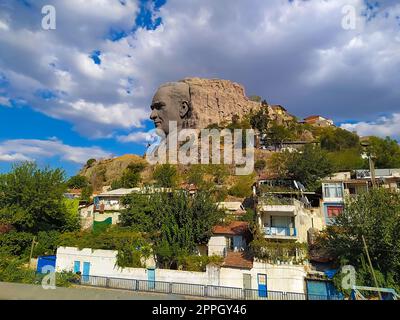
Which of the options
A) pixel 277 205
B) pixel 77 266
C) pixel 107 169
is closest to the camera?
pixel 277 205

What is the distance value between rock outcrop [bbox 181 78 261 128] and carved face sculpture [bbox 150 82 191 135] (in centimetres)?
267

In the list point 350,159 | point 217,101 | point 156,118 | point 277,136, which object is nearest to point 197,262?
point 350,159

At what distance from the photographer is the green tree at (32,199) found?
22938mm

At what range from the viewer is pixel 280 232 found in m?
19.3

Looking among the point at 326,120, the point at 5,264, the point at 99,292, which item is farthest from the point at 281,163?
the point at 326,120

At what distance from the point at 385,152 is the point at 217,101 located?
1699 inches

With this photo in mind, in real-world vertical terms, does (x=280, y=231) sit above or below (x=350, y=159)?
A: below

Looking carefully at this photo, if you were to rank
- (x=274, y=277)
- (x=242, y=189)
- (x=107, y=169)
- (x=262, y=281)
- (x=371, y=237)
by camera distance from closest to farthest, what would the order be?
(x=371, y=237) < (x=274, y=277) < (x=262, y=281) < (x=242, y=189) < (x=107, y=169)

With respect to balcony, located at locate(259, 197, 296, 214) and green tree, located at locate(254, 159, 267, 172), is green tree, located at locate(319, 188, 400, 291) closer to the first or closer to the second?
balcony, located at locate(259, 197, 296, 214)

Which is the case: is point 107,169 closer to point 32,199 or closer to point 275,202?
point 32,199

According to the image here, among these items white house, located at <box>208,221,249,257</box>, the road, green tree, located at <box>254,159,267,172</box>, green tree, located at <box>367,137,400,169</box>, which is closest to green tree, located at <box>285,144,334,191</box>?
white house, located at <box>208,221,249,257</box>

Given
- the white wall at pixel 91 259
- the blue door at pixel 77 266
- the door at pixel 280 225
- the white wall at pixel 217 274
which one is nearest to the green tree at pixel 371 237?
the white wall at pixel 217 274
